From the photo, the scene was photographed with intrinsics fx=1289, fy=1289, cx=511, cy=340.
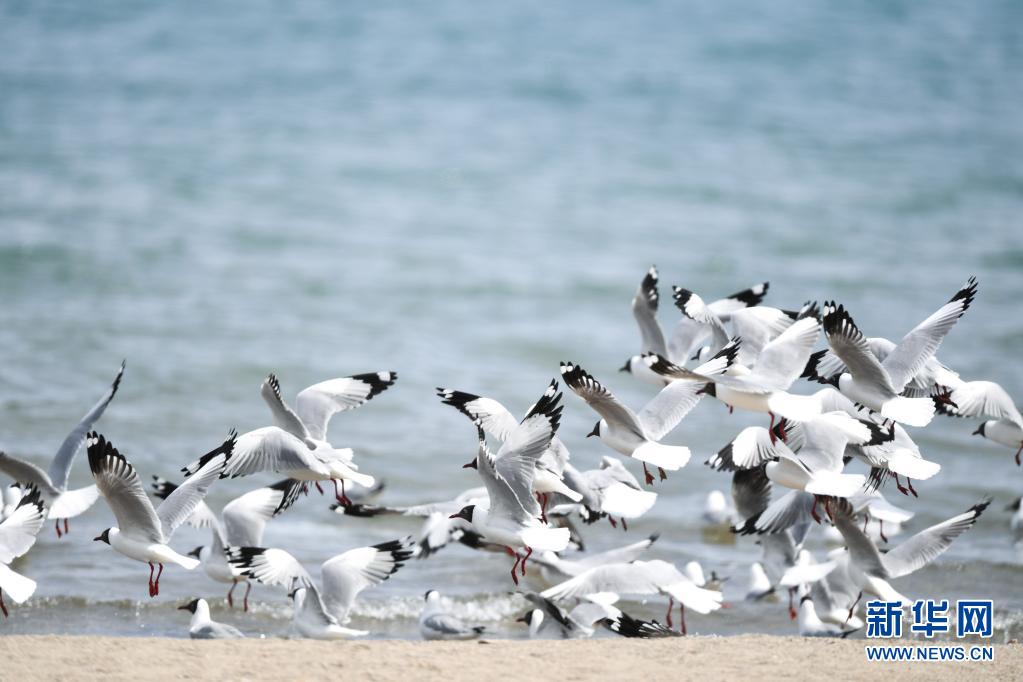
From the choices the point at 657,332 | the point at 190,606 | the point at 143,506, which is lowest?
the point at 190,606

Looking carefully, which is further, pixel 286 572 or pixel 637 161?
A: pixel 637 161

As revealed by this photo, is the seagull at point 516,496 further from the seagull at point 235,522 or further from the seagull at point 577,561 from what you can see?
the seagull at point 235,522

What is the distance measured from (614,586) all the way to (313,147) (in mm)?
13730

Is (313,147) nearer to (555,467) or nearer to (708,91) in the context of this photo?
(708,91)

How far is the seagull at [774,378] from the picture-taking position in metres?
5.44

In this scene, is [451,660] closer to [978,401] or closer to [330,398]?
[330,398]

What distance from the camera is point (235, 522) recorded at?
6316mm

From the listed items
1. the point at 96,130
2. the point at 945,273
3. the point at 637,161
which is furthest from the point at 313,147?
the point at 945,273

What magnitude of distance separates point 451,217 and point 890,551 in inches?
428

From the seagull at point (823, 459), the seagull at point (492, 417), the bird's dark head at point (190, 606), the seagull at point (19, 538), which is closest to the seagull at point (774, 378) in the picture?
the seagull at point (823, 459)

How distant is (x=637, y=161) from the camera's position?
734 inches

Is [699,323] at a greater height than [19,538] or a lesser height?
greater

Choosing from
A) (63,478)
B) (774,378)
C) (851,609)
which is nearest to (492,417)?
(774,378)

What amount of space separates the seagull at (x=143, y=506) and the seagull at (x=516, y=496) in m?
1.12
